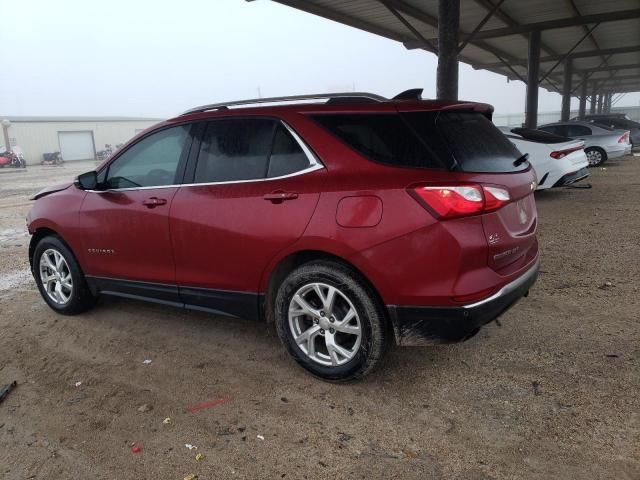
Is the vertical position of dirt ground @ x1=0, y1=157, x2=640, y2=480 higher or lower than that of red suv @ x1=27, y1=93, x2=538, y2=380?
lower

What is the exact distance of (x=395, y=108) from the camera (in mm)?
A: 2885

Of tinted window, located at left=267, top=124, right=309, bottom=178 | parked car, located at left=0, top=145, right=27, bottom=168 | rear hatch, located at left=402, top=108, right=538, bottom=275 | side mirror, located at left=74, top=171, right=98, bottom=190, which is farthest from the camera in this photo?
parked car, located at left=0, top=145, right=27, bottom=168

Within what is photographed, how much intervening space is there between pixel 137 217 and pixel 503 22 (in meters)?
14.7

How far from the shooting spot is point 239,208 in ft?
10.6

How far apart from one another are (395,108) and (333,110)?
1.34ft

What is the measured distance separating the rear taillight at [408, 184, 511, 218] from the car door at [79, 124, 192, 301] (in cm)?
189

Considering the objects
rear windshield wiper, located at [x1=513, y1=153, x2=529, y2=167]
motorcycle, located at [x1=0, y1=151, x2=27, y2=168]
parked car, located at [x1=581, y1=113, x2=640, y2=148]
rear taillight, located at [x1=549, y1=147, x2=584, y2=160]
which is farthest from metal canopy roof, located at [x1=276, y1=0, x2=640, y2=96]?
motorcycle, located at [x1=0, y1=151, x2=27, y2=168]

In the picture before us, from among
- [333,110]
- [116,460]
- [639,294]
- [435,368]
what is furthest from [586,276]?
[116,460]

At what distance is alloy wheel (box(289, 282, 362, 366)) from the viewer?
2.98m

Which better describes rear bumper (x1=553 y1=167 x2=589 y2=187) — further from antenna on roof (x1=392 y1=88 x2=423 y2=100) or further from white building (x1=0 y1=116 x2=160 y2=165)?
white building (x1=0 y1=116 x2=160 y2=165)

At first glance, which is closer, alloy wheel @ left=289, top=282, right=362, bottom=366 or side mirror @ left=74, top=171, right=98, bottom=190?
alloy wheel @ left=289, top=282, right=362, bottom=366

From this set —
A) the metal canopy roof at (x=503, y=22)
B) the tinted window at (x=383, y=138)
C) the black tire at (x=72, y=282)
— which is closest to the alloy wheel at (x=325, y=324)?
the tinted window at (x=383, y=138)

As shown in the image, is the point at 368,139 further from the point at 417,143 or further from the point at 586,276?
the point at 586,276

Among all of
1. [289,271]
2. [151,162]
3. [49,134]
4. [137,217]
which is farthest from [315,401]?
[49,134]
